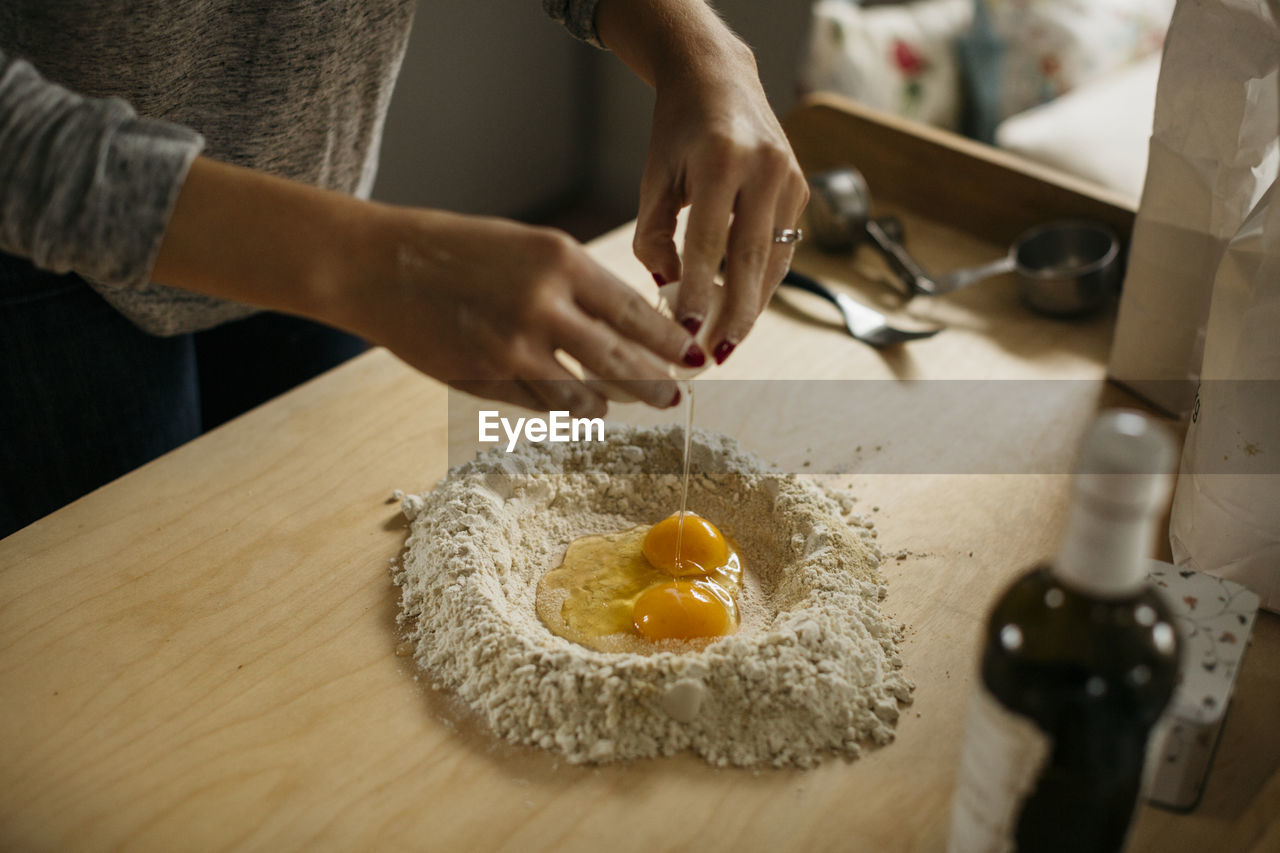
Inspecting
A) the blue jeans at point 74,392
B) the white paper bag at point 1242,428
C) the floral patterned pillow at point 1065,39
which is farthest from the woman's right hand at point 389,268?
the floral patterned pillow at point 1065,39

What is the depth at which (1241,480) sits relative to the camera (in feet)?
2.97

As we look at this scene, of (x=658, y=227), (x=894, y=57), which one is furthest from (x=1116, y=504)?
(x=894, y=57)

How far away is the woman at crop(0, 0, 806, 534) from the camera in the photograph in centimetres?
69

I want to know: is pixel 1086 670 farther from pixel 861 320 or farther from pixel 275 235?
pixel 861 320

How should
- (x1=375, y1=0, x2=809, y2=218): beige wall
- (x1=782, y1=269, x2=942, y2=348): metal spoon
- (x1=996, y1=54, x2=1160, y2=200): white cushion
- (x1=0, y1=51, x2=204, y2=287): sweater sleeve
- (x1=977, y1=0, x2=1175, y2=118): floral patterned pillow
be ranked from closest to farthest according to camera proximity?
(x1=0, y1=51, x2=204, y2=287): sweater sleeve < (x1=782, y1=269, x2=942, y2=348): metal spoon < (x1=996, y1=54, x2=1160, y2=200): white cushion < (x1=977, y1=0, x2=1175, y2=118): floral patterned pillow < (x1=375, y1=0, x2=809, y2=218): beige wall

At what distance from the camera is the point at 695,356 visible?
2.72 ft

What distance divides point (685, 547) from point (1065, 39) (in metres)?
2.13

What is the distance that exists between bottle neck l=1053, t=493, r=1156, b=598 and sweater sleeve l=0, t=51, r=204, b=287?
612 mm

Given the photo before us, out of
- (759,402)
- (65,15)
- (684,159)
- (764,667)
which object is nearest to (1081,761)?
(764,667)

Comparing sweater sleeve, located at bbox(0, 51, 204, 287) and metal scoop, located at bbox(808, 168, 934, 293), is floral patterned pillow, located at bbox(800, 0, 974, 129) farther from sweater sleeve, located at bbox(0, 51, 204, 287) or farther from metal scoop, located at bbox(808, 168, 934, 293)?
sweater sleeve, located at bbox(0, 51, 204, 287)

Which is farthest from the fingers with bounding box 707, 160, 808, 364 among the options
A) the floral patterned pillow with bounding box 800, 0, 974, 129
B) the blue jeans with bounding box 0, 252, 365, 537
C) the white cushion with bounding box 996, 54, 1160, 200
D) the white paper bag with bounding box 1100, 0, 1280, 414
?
the floral patterned pillow with bounding box 800, 0, 974, 129

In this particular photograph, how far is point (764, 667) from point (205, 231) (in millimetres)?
540

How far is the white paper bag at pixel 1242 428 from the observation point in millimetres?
887

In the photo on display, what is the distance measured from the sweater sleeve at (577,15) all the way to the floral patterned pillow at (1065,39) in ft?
5.89
